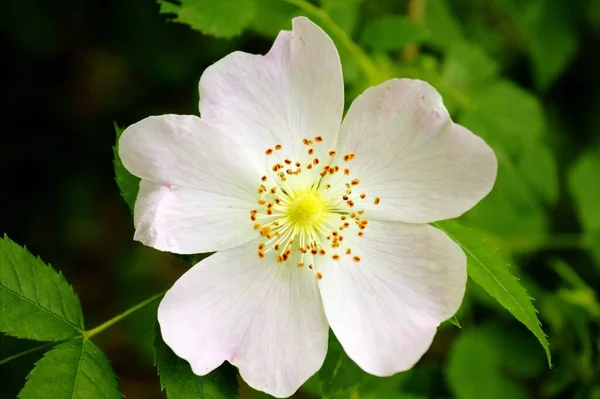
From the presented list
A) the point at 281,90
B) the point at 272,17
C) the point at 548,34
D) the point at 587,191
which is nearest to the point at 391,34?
the point at 272,17

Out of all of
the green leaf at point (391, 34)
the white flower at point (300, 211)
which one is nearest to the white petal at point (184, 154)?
the white flower at point (300, 211)

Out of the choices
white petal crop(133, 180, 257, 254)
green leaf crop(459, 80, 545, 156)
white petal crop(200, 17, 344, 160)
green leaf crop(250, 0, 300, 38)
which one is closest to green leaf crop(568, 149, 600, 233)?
green leaf crop(459, 80, 545, 156)

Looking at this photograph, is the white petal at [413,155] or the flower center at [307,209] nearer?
the white petal at [413,155]

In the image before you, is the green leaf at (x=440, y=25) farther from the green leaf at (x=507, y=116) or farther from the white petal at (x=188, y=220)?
the white petal at (x=188, y=220)

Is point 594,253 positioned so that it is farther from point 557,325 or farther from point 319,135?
point 319,135

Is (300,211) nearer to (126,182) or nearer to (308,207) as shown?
(308,207)
